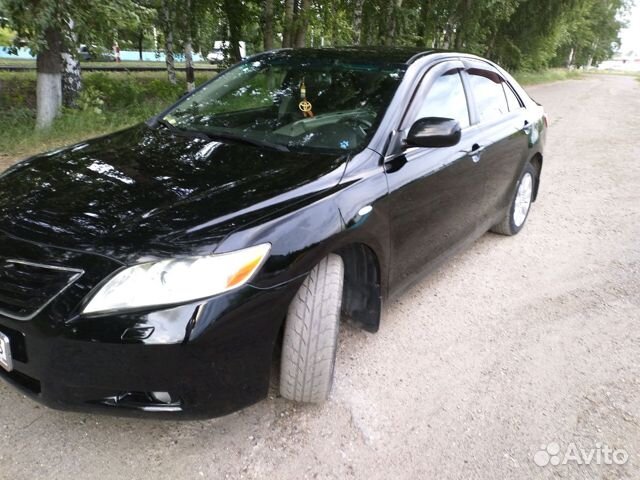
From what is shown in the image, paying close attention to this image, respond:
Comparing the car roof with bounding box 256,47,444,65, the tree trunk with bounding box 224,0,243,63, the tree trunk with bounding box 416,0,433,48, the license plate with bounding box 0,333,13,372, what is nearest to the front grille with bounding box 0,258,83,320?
the license plate with bounding box 0,333,13,372

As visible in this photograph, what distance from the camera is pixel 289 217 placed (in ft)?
6.72

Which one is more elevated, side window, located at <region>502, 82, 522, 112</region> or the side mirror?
side window, located at <region>502, 82, 522, 112</region>

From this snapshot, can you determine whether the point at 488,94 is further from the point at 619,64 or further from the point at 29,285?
the point at 619,64

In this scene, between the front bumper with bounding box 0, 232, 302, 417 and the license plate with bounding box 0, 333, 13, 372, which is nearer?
the front bumper with bounding box 0, 232, 302, 417

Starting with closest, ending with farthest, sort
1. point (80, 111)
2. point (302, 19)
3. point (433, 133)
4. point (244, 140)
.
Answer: point (433, 133) → point (244, 140) → point (80, 111) → point (302, 19)

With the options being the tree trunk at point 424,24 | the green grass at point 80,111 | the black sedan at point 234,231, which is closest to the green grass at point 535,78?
the tree trunk at point 424,24

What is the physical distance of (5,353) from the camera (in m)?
1.90

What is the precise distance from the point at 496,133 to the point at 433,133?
1405mm

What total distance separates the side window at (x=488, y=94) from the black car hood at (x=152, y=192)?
1.67m

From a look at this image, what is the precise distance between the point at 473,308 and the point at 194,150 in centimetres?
207

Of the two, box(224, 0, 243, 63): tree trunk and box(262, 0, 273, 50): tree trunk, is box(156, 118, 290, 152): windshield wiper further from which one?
box(224, 0, 243, 63): tree trunk

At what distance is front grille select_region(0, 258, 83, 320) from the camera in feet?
5.86

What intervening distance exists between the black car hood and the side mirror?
44 centimetres
